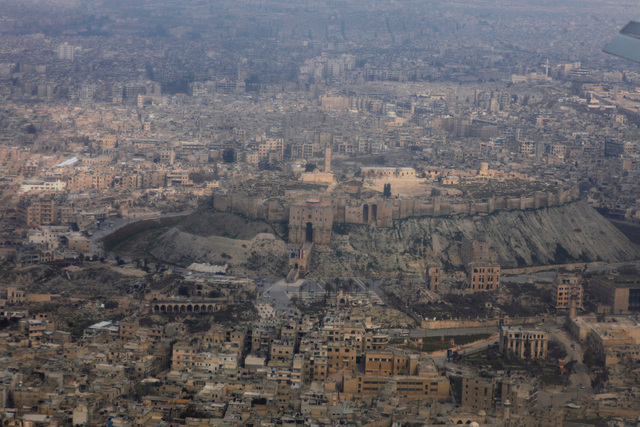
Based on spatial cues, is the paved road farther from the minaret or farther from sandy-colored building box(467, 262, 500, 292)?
the minaret

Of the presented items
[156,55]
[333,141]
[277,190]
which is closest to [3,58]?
[156,55]

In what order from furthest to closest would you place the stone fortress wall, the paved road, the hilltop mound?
the stone fortress wall → the hilltop mound → the paved road

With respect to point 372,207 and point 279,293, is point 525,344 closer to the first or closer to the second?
point 279,293

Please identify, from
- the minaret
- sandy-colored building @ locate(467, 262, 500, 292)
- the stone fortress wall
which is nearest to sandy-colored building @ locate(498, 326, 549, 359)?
sandy-colored building @ locate(467, 262, 500, 292)

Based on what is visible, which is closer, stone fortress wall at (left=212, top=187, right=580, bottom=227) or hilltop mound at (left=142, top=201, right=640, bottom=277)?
hilltop mound at (left=142, top=201, right=640, bottom=277)

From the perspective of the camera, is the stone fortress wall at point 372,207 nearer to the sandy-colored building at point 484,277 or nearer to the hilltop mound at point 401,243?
the hilltop mound at point 401,243

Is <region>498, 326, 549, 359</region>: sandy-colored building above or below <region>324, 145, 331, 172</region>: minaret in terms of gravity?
above

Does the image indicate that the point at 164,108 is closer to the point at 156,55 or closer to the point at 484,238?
the point at 156,55
